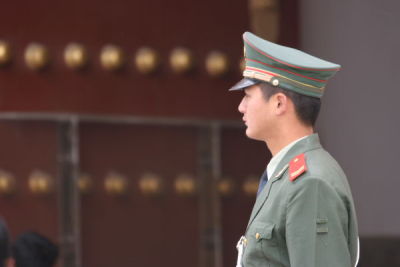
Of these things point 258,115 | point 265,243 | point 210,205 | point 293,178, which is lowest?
point 210,205

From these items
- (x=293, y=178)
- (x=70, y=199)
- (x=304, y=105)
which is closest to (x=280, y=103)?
(x=304, y=105)

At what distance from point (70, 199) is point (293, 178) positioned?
6.95ft

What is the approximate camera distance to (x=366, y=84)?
4.08m

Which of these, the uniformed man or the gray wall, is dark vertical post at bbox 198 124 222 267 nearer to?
the gray wall

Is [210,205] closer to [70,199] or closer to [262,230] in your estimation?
[70,199]

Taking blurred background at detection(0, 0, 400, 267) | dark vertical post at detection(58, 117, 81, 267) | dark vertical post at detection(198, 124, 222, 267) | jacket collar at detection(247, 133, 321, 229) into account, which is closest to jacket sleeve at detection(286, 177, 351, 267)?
jacket collar at detection(247, 133, 321, 229)

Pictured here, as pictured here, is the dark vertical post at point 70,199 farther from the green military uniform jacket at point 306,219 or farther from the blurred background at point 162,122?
the green military uniform jacket at point 306,219

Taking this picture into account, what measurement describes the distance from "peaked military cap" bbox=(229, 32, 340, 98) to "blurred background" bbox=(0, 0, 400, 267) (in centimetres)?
189

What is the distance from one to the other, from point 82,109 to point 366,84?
3.40ft

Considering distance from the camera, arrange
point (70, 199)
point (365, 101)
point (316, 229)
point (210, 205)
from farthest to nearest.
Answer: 1. point (210, 205)
2. point (365, 101)
3. point (70, 199)
4. point (316, 229)

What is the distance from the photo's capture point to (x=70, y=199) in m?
3.99

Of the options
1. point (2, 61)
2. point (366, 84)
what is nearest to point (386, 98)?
point (366, 84)

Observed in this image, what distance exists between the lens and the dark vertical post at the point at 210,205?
4203mm

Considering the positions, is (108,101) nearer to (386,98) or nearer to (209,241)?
(209,241)
